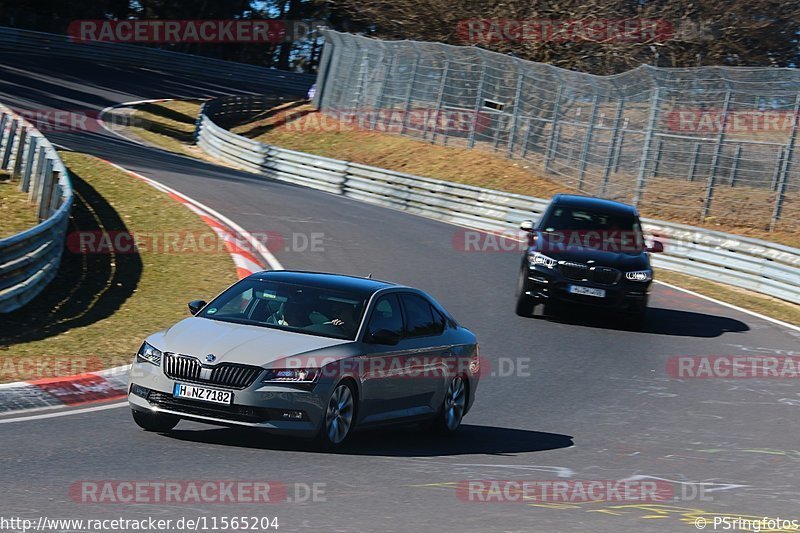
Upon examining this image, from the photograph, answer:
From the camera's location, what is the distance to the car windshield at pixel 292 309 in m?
9.77

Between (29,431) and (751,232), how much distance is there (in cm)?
2348

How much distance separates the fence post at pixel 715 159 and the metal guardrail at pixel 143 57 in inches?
1576

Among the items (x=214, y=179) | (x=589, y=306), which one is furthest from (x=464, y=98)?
(x=589, y=306)

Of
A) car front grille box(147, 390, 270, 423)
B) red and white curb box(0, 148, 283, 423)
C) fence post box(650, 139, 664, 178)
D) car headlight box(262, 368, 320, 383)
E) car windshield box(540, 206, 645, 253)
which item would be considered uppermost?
fence post box(650, 139, 664, 178)

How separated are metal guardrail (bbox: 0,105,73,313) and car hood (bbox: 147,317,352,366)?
5.33 m

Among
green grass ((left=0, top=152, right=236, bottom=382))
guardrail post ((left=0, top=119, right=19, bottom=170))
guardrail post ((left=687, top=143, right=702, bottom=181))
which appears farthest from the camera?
guardrail post ((left=687, top=143, right=702, bottom=181))

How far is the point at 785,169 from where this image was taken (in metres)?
28.3

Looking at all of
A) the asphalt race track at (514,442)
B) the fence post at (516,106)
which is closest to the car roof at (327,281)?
the asphalt race track at (514,442)

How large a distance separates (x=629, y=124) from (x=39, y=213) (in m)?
17.0

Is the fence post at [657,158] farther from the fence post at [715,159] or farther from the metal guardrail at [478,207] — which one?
the metal guardrail at [478,207]

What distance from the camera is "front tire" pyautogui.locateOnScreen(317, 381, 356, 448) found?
911 cm

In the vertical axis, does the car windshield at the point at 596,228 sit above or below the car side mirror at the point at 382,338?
above

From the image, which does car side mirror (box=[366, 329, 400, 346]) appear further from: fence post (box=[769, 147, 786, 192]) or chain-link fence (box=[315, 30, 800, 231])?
fence post (box=[769, 147, 786, 192])

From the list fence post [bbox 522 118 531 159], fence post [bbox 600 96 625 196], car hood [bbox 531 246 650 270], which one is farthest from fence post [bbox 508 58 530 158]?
car hood [bbox 531 246 650 270]
